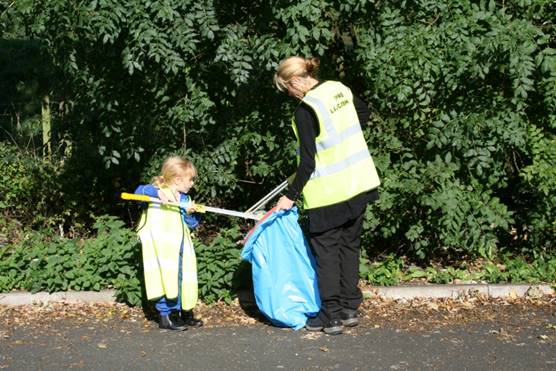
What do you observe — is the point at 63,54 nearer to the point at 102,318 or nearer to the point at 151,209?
the point at 151,209

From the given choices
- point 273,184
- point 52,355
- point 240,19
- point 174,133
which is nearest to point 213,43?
point 240,19

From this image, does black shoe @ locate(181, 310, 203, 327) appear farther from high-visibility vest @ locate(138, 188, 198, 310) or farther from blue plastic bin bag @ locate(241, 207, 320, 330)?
blue plastic bin bag @ locate(241, 207, 320, 330)

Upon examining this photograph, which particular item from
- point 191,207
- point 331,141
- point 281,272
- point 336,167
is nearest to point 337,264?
point 281,272

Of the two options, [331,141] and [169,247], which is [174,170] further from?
[331,141]

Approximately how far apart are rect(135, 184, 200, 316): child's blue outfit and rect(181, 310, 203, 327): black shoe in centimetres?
12

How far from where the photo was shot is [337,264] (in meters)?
5.58

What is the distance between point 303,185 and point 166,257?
105 cm

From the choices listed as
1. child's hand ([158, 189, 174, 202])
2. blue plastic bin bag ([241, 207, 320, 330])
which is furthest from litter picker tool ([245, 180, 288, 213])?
child's hand ([158, 189, 174, 202])

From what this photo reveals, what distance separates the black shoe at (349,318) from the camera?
18.7 ft

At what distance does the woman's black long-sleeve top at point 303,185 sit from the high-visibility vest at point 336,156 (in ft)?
0.15

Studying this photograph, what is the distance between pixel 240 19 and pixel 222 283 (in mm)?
1986

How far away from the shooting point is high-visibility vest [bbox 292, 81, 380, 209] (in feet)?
17.6

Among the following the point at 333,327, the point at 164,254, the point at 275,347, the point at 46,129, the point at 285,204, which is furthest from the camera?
the point at 46,129

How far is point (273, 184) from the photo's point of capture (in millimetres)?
7230
